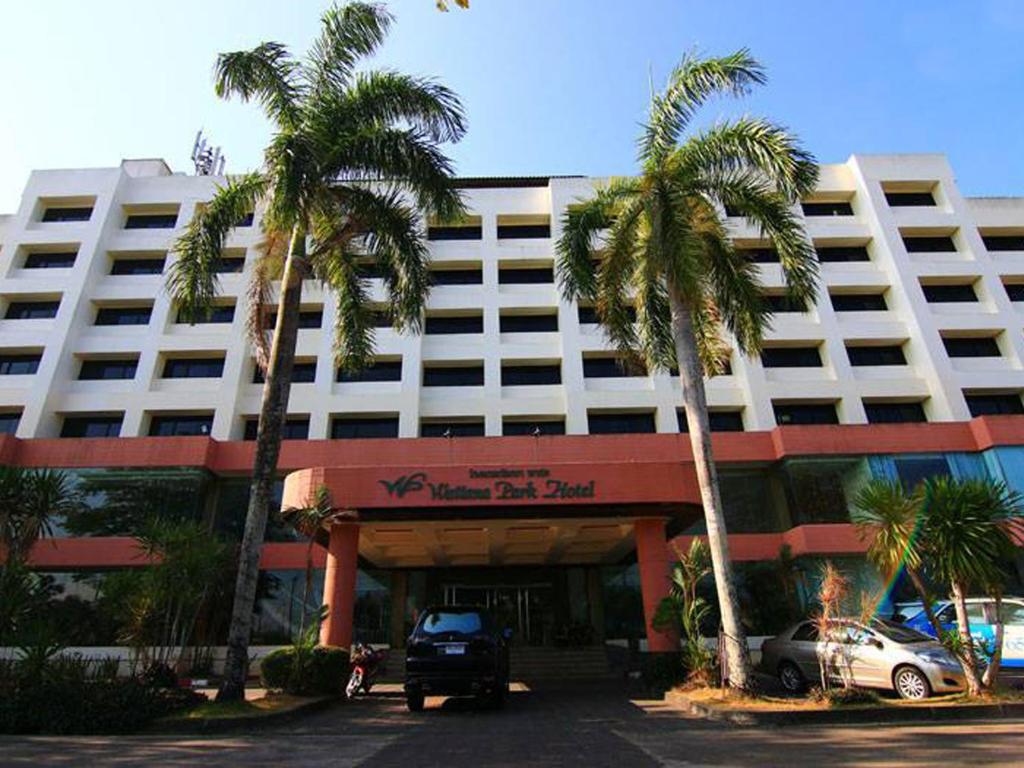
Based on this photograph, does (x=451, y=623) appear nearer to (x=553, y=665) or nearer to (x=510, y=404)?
(x=553, y=665)

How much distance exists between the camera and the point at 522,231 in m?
34.2

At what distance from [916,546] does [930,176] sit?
30668 mm

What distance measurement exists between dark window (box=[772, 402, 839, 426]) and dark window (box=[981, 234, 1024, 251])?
13574 millimetres

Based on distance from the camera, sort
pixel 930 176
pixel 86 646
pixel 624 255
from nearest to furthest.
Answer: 1. pixel 624 255
2. pixel 86 646
3. pixel 930 176

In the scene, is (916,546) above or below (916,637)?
above

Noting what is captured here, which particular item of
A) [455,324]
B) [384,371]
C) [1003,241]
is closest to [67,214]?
[384,371]

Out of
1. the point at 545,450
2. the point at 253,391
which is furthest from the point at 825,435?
the point at 253,391

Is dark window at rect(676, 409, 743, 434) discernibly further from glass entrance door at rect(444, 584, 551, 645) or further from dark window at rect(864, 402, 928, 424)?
glass entrance door at rect(444, 584, 551, 645)

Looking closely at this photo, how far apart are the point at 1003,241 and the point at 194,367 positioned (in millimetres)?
41735

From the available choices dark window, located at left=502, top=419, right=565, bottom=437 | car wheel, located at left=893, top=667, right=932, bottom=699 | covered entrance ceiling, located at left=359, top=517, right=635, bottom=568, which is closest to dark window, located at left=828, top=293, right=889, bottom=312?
dark window, located at left=502, top=419, right=565, bottom=437

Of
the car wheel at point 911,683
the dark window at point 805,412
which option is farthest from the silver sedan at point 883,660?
the dark window at point 805,412

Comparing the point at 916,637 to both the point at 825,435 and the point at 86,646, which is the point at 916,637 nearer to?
the point at 825,435

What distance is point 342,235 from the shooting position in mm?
14539

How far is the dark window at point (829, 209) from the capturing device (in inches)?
1330
